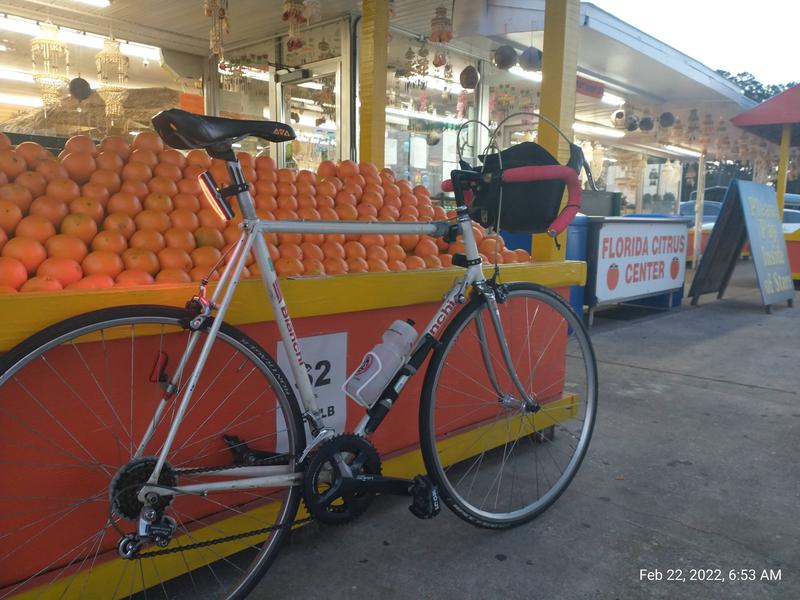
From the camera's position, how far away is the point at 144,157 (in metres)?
2.41

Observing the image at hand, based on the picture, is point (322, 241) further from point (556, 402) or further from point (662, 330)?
point (662, 330)

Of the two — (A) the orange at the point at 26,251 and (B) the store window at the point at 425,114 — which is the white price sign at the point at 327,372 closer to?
(A) the orange at the point at 26,251

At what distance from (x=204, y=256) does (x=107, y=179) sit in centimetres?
48

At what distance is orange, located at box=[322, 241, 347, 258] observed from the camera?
2.68 metres

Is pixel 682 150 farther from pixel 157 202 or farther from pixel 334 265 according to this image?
pixel 157 202

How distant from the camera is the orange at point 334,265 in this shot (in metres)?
2.62

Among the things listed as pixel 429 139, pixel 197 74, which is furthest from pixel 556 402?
pixel 197 74

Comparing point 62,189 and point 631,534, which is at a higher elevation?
point 62,189

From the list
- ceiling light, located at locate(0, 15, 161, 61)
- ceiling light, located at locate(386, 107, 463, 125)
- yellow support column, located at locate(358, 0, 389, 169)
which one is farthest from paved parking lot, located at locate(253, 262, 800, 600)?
ceiling light, located at locate(0, 15, 161, 61)

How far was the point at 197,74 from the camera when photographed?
33.7ft

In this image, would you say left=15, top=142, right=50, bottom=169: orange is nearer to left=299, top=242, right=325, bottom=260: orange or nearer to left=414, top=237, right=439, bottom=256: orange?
left=299, top=242, right=325, bottom=260: orange

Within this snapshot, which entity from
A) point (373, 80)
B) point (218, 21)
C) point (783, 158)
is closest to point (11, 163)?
point (373, 80)

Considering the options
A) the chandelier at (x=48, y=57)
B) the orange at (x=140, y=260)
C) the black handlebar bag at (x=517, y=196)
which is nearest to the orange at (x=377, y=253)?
the black handlebar bag at (x=517, y=196)

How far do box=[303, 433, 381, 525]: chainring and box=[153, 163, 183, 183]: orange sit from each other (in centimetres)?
133
